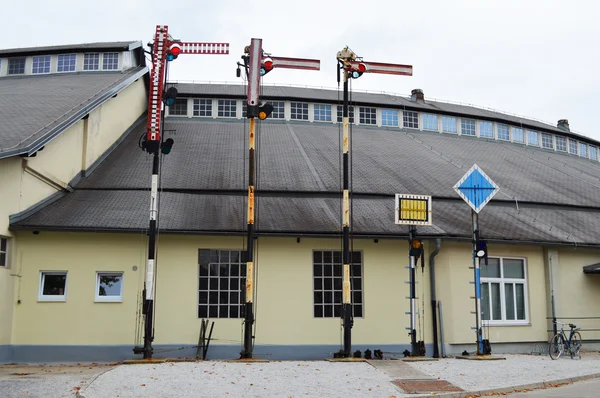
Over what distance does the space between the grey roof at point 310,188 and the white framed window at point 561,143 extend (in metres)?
8.28

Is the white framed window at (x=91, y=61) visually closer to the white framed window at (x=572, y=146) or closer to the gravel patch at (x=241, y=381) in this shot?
the gravel patch at (x=241, y=381)

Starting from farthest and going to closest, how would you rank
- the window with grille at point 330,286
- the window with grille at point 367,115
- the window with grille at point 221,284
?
the window with grille at point 367,115 → the window with grille at point 330,286 → the window with grille at point 221,284

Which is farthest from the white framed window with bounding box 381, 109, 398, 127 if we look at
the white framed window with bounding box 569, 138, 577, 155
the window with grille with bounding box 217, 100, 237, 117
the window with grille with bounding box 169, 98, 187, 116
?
the white framed window with bounding box 569, 138, 577, 155

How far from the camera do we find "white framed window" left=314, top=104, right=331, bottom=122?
112ft

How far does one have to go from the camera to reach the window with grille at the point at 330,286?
19.4 metres

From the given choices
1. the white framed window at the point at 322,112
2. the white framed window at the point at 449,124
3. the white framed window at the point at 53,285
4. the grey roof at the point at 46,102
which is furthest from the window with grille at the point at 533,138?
the white framed window at the point at 53,285

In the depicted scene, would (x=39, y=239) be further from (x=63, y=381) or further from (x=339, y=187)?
(x=339, y=187)

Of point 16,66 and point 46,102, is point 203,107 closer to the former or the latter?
point 16,66

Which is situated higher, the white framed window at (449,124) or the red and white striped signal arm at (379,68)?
the white framed window at (449,124)

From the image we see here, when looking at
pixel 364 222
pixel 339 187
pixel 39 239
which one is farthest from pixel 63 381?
pixel 339 187

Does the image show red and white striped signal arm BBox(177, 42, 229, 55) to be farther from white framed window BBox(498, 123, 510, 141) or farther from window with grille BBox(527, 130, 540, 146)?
window with grille BBox(527, 130, 540, 146)

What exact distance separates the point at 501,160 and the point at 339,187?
490 inches

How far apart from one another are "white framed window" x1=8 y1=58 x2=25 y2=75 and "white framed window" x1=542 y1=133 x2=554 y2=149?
30328 millimetres

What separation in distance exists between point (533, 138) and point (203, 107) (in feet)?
67.3
